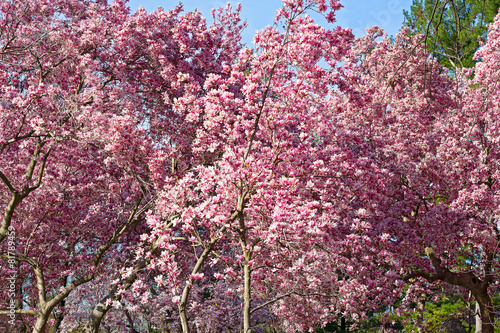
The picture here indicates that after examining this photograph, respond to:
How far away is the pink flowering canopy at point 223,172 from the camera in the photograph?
8695 mm

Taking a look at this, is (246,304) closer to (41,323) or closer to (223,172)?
(223,172)

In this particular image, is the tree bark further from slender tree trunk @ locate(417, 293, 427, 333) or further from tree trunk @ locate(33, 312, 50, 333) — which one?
tree trunk @ locate(33, 312, 50, 333)

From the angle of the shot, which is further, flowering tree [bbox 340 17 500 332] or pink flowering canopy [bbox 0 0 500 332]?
flowering tree [bbox 340 17 500 332]

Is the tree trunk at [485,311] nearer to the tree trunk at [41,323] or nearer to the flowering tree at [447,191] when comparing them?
the flowering tree at [447,191]

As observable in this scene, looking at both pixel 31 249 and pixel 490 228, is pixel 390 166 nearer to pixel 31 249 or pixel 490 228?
pixel 490 228

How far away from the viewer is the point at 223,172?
8.04 metres

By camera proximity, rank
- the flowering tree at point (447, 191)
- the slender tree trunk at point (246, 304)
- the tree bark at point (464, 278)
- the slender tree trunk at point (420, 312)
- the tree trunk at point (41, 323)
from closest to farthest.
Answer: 1. the slender tree trunk at point (246, 304)
2. the tree trunk at point (41, 323)
3. the flowering tree at point (447, 191)
4. the tree bark at point (464, 278)
5. the slender tree trunk at point (420, 312)

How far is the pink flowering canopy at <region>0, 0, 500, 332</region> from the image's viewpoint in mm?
8695

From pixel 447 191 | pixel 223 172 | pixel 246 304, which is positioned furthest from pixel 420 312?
pixel 223 172

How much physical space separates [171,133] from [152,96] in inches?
58.3

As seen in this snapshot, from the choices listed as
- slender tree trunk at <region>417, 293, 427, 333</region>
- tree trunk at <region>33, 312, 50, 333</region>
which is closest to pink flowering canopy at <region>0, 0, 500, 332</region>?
tree trunk at <region>33, 312, 50, 333</region>

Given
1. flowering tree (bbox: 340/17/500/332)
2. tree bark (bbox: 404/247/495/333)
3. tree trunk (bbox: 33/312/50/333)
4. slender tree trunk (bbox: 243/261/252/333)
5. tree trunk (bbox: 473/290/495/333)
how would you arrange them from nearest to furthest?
slender tree trunk (bbox: 243/261/252/333) < tree trunk (bbox: 33/312/50/333) < flowering tree (bbox: 340/17/500/332) < tree bark (bbox: 404/247/495/333) < tree trunk (bbox: 473/290/495/333)

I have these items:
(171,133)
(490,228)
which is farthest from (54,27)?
(490,228)

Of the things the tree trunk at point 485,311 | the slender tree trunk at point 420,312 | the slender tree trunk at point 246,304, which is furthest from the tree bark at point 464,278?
the slender tree trunk at point 246,304
